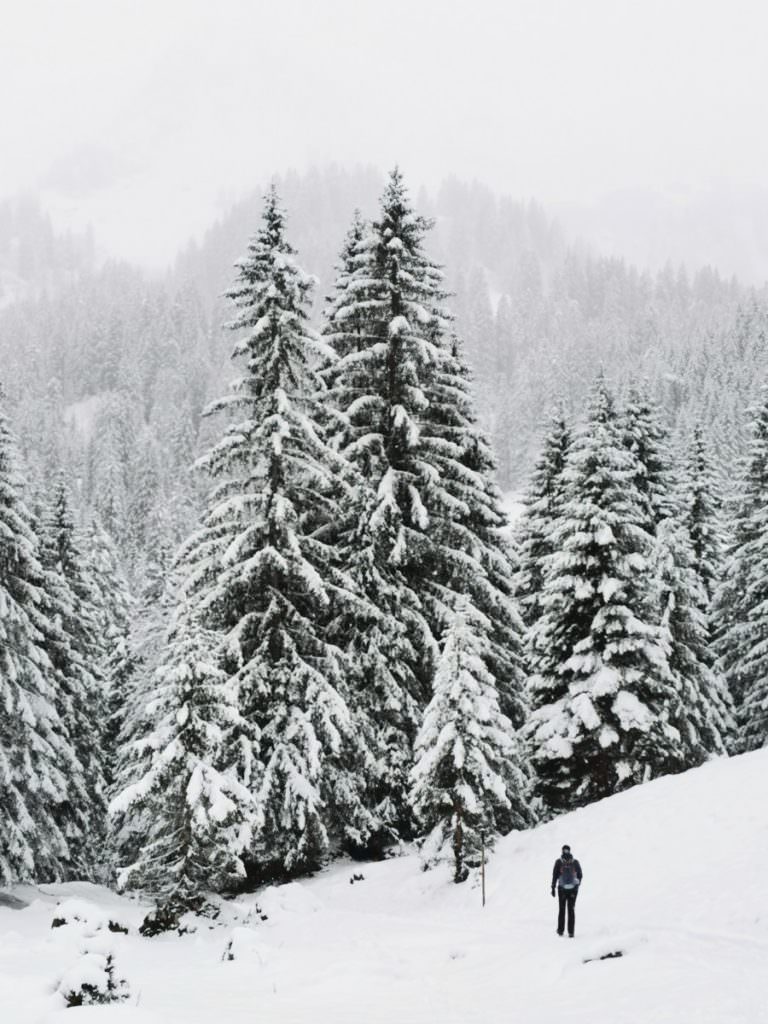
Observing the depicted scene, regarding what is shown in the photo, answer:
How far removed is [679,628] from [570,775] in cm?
689

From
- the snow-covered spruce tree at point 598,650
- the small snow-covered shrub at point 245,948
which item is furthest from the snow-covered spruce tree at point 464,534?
the small snow-covered shrub at point 245,948

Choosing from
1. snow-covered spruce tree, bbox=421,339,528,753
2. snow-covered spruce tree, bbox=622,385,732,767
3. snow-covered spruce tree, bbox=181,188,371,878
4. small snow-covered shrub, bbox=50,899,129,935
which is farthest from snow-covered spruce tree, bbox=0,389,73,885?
snow-covered spruce tree, bbox=622,385,732,767

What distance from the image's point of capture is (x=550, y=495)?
29328mm

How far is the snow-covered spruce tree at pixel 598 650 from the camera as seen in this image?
21.0 metres

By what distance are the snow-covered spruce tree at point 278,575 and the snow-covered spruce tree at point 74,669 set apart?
21.1ft

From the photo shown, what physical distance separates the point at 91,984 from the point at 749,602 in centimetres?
2600

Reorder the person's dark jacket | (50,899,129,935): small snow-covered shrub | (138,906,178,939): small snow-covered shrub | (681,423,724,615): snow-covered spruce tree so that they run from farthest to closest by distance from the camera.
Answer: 1. (681,423,724,615): snow-covered spruce tree
2. (138,906,178,939): small snow-covered shrub
3. the person's dark jacket
4. (50,899,129,935): small snow-covered shrub

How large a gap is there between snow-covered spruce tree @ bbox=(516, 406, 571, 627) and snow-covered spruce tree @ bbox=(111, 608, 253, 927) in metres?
15.7

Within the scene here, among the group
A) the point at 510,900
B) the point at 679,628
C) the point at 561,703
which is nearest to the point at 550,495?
the point at 679,628

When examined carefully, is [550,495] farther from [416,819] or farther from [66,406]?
[66,406]

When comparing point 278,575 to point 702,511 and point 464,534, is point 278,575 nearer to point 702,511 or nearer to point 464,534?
point 464,534

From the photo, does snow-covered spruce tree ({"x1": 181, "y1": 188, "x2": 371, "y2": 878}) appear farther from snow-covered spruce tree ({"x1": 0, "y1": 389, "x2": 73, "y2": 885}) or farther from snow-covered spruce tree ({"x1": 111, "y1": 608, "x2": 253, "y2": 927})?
snow-covered spruce tree ({"x1": 0, "y1": 389, "x2": 73, "y2": 885})

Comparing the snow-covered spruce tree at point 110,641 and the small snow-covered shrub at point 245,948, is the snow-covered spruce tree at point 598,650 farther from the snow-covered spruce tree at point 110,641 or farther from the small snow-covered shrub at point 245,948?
the snow-covered spruce tree at point 110,641

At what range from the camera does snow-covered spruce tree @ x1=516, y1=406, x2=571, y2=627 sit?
29062 millimetres
